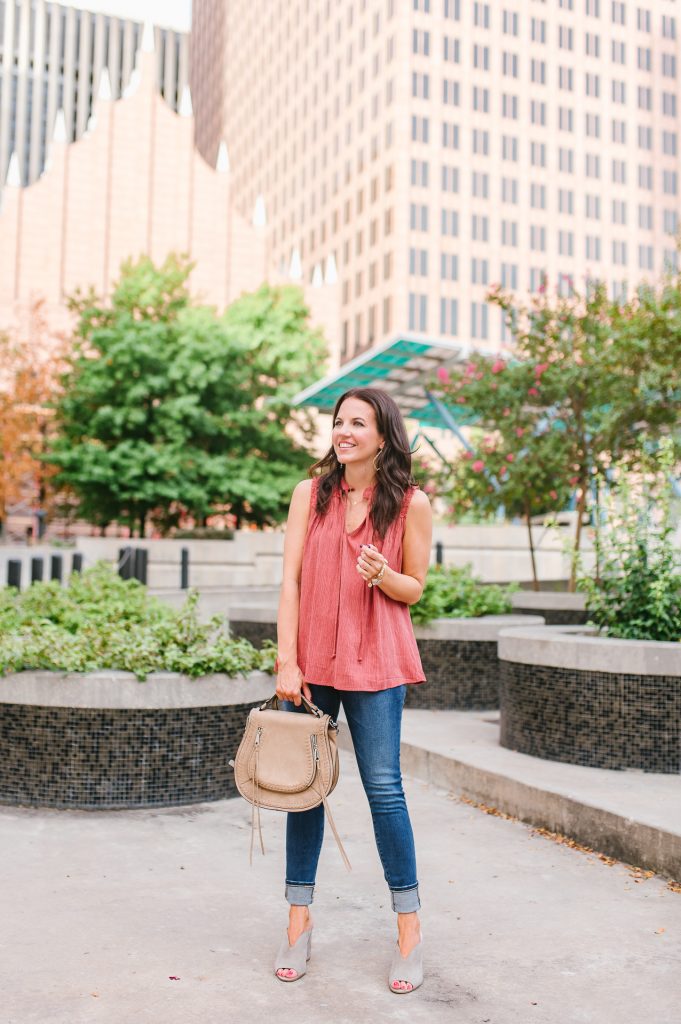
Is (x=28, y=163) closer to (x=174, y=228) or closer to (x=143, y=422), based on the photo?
(x=174, y=228)

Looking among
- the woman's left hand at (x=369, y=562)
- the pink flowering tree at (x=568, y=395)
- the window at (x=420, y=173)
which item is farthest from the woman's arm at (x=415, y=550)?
the window at (x=420, y=173)

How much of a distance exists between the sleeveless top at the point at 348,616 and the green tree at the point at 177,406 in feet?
66.9

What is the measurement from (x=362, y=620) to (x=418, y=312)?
67.5 m

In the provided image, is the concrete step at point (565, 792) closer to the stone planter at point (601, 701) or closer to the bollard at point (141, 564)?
the stone planter at point (601, 701)

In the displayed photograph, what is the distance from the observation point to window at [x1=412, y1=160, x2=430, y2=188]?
6925cm

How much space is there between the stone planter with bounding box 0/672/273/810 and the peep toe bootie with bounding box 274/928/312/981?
2063mm

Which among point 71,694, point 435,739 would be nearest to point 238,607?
point 435,739

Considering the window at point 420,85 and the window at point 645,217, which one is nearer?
the window at point 420,85

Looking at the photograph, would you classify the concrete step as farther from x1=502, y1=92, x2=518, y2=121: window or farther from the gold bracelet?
x1=502, y1=92, x2=518, y2=121: window

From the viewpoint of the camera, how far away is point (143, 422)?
23734 millimetres

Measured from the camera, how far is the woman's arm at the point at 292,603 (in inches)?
119

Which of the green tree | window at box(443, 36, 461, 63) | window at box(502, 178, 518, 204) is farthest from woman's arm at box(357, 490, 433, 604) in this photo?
window at box(443, 36, 461, 63)

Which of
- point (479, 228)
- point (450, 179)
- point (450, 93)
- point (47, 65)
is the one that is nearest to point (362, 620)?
point (450, 179)

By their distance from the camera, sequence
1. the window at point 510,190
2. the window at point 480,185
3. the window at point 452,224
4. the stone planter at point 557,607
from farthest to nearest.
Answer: the window at point 510,190, the window at point 480,185, the window at point 452,224, the stone planter at point 557,607
